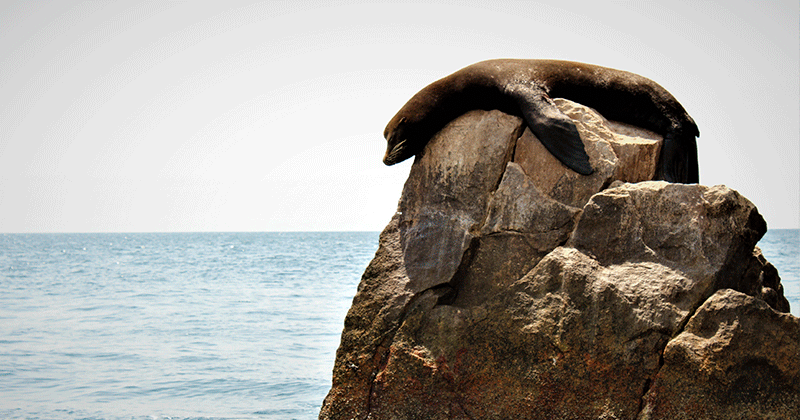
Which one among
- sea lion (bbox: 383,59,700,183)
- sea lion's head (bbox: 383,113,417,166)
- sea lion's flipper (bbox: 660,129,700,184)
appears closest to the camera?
sea lion's flipper (bbox: 660,129,700,184)

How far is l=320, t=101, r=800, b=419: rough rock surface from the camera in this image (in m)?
4.05

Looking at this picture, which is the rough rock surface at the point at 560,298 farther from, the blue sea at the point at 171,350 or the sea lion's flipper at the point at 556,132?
the blue sea at the point at 171,350

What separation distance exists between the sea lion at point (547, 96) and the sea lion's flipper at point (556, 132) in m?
0.14

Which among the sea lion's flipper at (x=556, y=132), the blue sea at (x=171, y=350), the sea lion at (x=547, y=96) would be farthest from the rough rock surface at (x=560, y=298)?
the blue sea at (x=171, y=350)

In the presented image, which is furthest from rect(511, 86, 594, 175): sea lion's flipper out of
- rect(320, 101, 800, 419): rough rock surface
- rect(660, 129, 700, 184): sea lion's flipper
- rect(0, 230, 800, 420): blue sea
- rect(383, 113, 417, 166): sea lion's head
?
rect(0, 230, 800, 420): blue sea

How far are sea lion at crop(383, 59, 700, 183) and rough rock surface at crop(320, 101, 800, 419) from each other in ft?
0.78

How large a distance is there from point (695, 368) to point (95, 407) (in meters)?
6.76

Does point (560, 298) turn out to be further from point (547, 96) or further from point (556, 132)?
point (547, 96)

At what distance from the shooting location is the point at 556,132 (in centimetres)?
471

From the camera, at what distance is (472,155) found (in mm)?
4895

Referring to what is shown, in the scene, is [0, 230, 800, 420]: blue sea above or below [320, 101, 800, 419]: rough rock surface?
below

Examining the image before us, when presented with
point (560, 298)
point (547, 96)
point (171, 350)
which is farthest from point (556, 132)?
point (171, 350)

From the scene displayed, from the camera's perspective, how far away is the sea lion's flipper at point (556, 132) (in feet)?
15.2

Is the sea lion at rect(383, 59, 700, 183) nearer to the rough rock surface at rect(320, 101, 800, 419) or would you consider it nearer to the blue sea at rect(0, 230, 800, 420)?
the rough rock surface at rect(320, 101, 800, 419)
